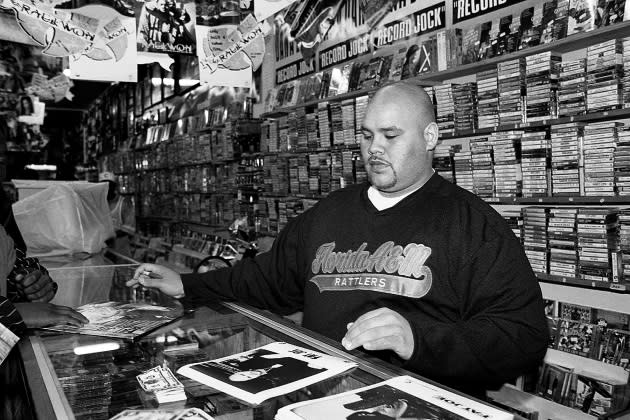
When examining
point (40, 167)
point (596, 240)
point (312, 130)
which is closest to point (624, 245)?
point (596, 240)

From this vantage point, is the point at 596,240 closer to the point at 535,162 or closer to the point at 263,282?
the point at 535,162

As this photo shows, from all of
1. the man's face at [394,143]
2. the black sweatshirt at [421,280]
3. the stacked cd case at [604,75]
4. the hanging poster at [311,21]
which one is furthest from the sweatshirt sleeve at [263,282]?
the hanging poster at [311,21]

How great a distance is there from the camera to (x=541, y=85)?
3.35 meters

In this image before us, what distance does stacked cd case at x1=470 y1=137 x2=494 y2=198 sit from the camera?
3.67 meters

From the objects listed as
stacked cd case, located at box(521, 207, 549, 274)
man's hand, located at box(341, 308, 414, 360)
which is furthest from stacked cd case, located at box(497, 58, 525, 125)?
man's hand, located at box(341, 308, 414, 360)

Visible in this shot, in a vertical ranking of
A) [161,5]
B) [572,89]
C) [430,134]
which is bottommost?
[430,134]

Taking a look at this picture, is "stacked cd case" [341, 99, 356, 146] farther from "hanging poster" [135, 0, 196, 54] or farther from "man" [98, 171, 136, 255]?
"man" [98, 171, 136, 255]

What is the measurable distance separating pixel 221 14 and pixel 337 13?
70.4 inches

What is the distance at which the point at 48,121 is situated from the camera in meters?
19.2

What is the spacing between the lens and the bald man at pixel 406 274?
156 centimetres

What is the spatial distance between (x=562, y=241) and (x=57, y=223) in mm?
3339

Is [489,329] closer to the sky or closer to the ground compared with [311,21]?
closer to the ground

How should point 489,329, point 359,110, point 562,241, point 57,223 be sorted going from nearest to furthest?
point 489,329 → point 562,241 → point 57,223 → point 359,110

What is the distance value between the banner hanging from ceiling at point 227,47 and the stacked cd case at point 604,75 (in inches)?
85.3
